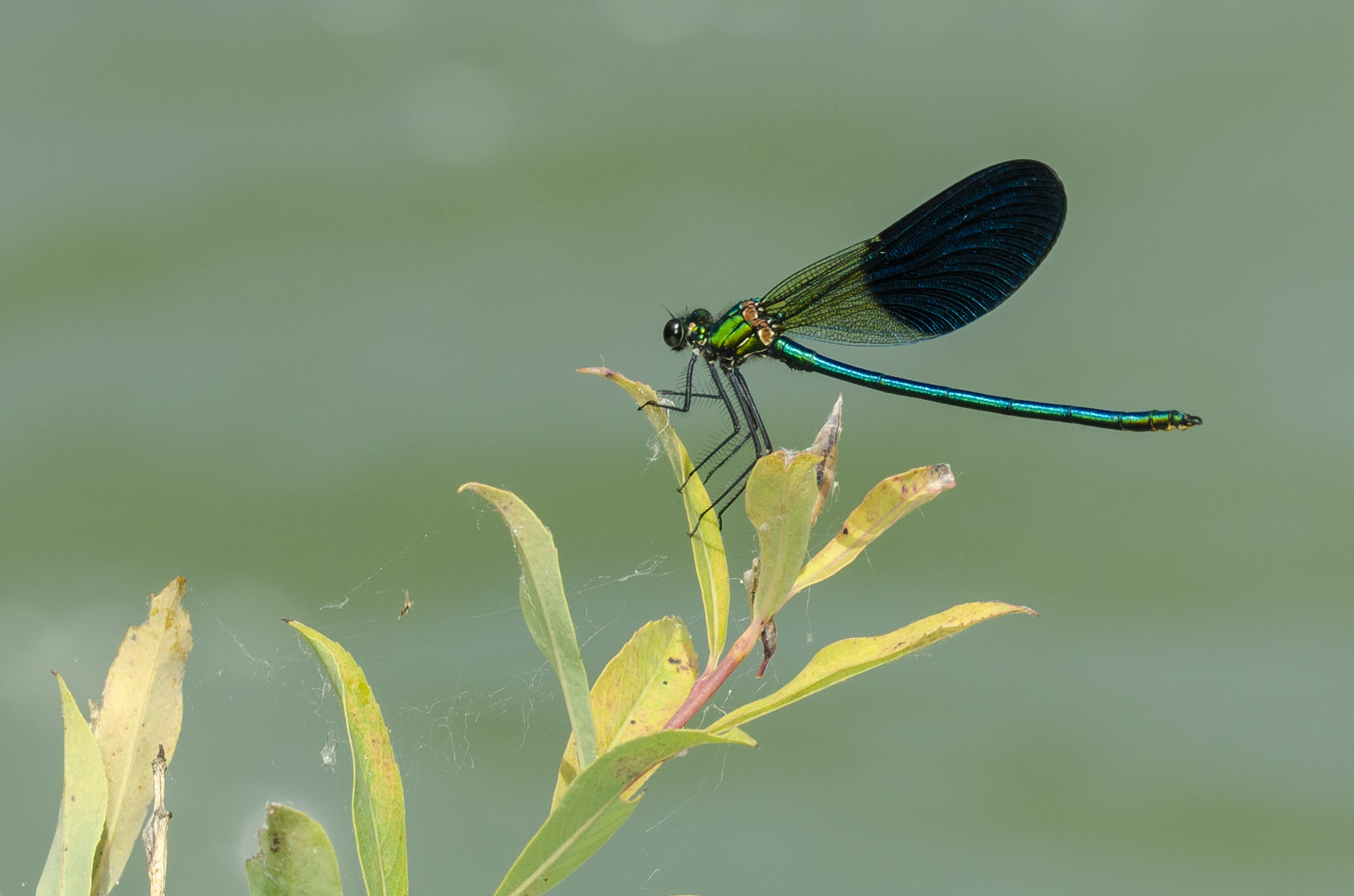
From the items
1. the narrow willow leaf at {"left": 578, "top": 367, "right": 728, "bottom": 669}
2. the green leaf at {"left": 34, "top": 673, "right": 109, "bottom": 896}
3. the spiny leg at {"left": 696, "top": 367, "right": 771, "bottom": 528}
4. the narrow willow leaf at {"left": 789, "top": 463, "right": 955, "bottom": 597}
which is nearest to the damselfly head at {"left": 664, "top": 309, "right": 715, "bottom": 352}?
the spiny leg at {"left": 696, "top": 367, "right": 771, "bottom": 528}

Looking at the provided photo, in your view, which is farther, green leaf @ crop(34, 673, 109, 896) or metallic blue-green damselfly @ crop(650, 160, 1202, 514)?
metallic blue-green damselfly @ crop(650, 160, 1202, 514)

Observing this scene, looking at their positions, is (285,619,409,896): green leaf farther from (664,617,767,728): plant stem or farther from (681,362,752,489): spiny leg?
(681,362,752,489): spiny leg

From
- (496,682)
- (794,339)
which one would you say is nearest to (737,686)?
(496,682)

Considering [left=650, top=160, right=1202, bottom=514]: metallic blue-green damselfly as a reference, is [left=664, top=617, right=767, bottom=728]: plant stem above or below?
below

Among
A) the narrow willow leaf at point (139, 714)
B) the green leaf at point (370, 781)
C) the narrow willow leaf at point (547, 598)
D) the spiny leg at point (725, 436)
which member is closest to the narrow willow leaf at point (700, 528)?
the narrow willow leaf at point (547, 598)

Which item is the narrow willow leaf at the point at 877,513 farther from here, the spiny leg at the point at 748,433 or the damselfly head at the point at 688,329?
the damselfly head at the point at 688,329

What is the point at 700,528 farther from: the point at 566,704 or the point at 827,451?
the point at 566,704
